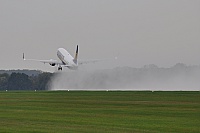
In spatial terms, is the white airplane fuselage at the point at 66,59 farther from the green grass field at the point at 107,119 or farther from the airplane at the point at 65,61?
the green grass field at the point at 107,119

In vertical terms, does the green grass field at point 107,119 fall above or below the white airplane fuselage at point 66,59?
below

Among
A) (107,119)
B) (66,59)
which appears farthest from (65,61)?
(107,119)

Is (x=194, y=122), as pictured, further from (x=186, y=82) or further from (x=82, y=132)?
(x=186, y=82)

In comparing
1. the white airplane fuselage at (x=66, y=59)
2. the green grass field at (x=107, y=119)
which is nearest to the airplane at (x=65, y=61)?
the white airplane fuselage at (x=66, y=59)

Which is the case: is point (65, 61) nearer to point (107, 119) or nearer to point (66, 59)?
point (66, 59)

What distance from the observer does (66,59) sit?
560 ft

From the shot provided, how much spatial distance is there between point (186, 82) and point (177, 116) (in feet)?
266

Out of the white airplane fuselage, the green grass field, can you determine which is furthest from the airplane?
the green grass field

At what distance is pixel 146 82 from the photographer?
147000mm

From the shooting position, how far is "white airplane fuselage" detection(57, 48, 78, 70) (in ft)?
527

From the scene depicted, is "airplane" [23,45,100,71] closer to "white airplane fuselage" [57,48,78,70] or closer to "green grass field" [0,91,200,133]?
"white airplane fuselage" [57,48,78,70]

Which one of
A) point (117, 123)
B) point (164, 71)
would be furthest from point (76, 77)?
point (117, 123)

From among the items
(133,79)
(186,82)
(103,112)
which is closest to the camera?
(103,112)

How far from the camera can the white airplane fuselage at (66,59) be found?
160750 millimetres
